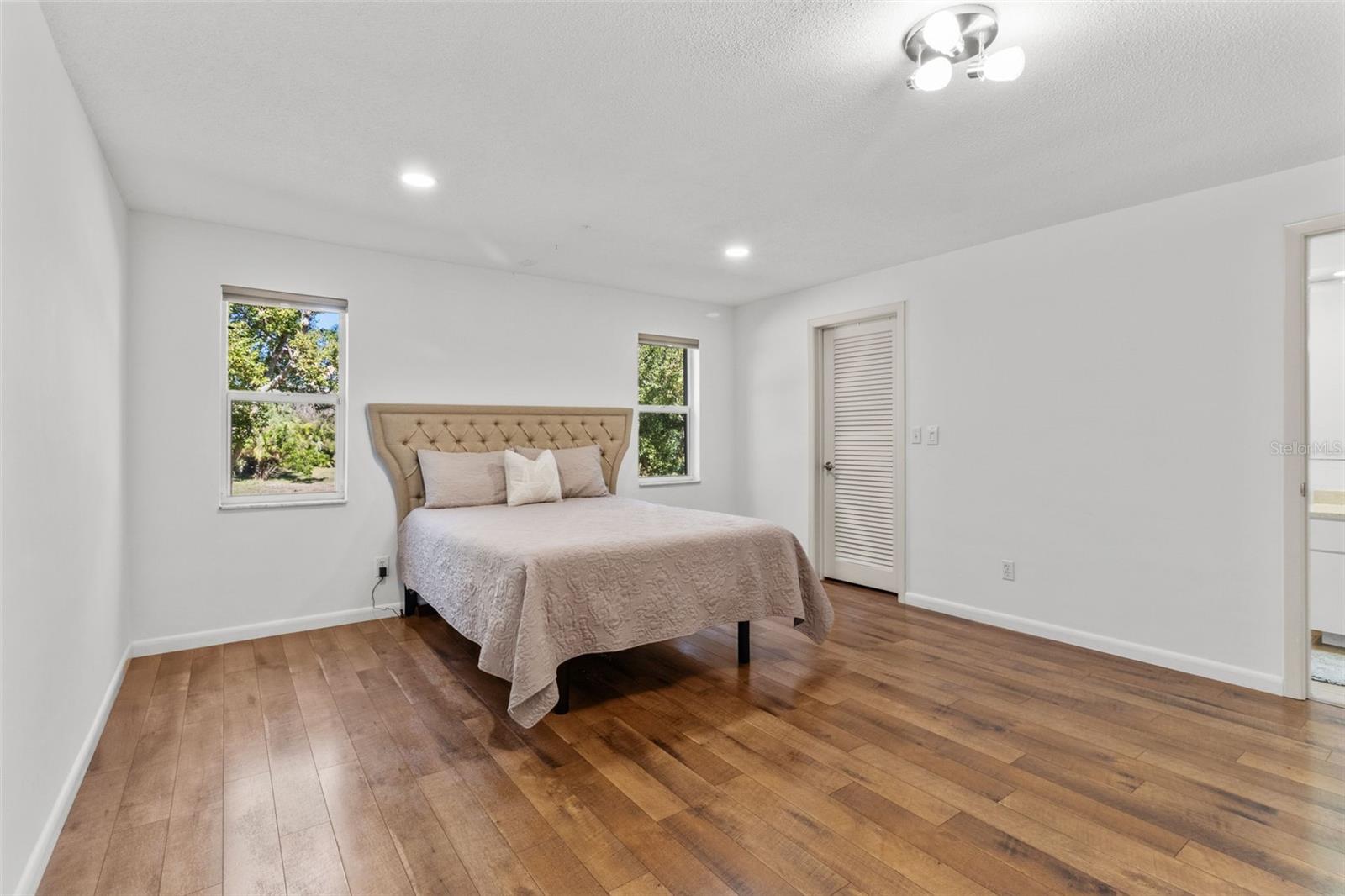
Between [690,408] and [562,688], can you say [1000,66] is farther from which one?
[690,408]

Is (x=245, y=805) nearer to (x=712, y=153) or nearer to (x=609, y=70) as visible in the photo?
(x=609, y=70)

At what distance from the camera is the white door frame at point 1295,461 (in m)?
2.78

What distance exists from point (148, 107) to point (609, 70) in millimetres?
1693

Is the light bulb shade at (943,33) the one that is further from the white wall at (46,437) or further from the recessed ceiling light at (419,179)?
the white wall at (46,437)

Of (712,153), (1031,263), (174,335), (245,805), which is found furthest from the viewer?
(1031,263)

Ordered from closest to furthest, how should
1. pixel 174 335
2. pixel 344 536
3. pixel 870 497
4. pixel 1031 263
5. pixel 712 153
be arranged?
pixel 712 153 → pixel 174 335 → pixel 1031 263 → pixel 344 536 → pixel 870 497

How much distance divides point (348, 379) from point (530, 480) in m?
1.27

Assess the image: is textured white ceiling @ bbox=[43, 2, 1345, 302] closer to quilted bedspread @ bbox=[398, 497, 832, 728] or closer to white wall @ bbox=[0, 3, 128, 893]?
white wall @ bbox=[0, 3, 128, 893]

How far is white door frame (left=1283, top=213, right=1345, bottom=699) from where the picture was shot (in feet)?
9.12

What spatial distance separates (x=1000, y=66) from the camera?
1858 mm

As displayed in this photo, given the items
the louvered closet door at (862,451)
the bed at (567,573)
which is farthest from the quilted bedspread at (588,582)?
the louvered closet door at (862,451)

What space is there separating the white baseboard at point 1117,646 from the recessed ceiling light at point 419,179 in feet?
12.5

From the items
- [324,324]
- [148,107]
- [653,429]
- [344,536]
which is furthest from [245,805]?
[653,429]

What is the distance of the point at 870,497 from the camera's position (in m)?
4.73
